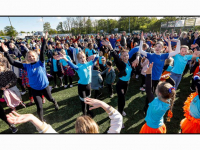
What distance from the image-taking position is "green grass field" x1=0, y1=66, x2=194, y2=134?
3023mm

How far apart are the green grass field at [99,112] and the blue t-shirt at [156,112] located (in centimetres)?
113

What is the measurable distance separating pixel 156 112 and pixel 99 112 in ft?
6.86

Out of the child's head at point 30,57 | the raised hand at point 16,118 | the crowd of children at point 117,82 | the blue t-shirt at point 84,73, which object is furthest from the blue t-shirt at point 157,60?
the raised hand at point 16,118

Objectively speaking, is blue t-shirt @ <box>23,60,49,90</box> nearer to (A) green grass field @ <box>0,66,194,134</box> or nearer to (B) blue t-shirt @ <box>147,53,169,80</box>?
(A) green grass field @ <box>0,66,194,134</box>

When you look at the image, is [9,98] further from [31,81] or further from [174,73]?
[174,73]

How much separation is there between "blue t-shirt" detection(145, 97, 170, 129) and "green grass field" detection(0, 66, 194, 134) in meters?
1.13

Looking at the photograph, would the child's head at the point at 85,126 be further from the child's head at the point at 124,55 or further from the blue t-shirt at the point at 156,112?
the child's head at the point at 124,55

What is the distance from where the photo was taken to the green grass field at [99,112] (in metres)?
3.02

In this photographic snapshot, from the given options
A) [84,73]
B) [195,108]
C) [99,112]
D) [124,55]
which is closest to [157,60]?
[124,55]

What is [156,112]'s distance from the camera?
177 centimetres

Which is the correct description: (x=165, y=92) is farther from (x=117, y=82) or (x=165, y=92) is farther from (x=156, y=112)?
(x=117, y=82)

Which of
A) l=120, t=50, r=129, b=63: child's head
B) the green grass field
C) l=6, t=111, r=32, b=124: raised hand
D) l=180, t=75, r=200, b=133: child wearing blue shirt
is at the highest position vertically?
l=120, t=50, r=129, b=63: child's head

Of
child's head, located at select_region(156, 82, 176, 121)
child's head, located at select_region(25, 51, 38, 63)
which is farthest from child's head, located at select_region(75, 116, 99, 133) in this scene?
child's head, located at select_region(25, 51, 38, 63)

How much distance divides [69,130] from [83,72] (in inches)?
59.5
